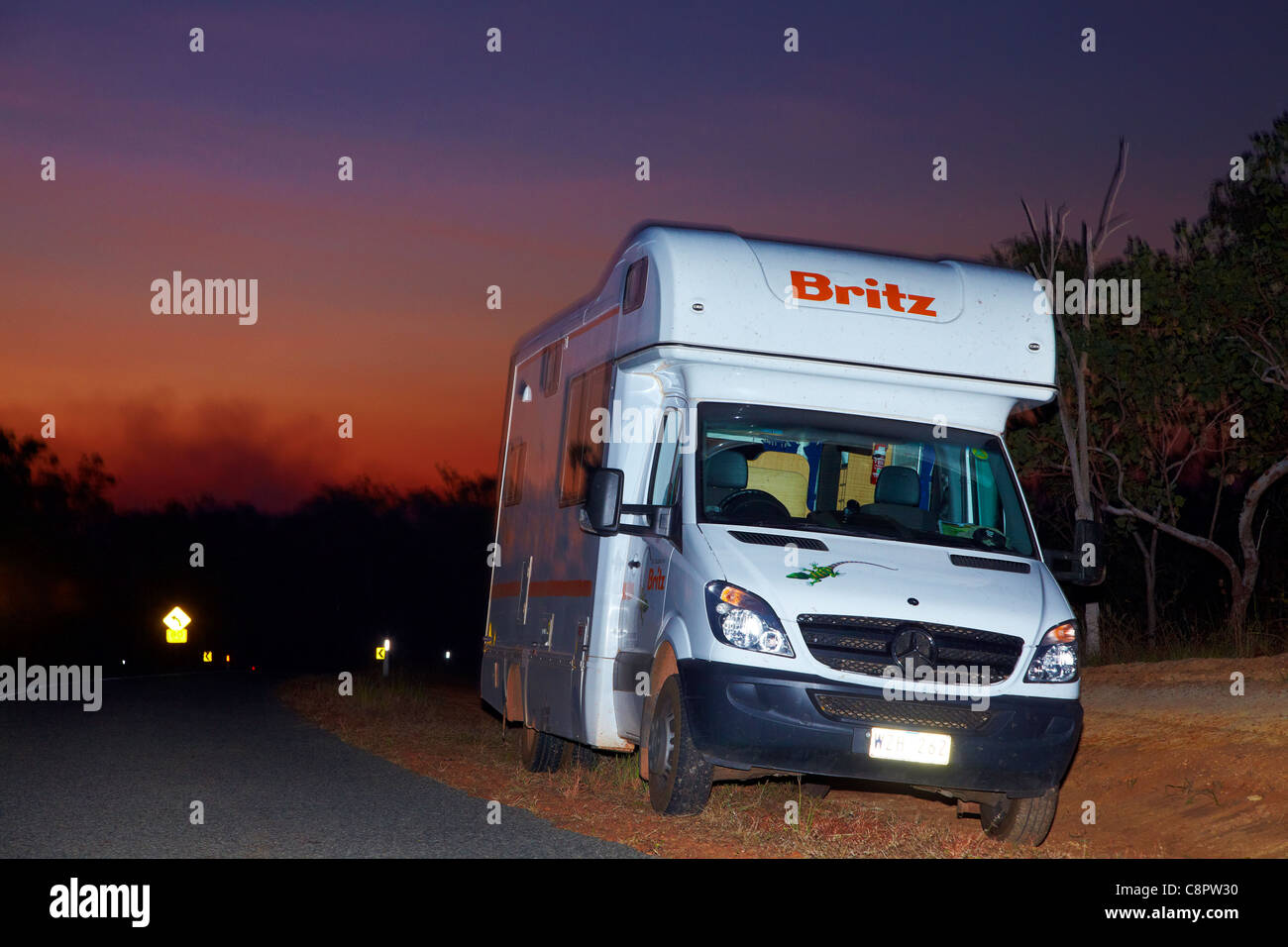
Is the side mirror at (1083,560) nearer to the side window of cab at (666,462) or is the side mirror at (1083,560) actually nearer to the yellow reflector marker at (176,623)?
the side window of cab at (666,462)

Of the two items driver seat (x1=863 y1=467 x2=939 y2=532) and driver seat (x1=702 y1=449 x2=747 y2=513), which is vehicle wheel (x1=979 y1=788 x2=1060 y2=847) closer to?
driver seat (x1=863 y1=467 x2=939 y2=532)

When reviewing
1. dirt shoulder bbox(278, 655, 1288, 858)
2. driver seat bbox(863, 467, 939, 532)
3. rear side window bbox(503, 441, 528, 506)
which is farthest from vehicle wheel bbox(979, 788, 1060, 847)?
rear side window bbox(503, 441, 528, 506)

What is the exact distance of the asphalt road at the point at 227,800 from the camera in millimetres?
7770

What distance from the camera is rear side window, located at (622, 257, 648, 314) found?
955cm

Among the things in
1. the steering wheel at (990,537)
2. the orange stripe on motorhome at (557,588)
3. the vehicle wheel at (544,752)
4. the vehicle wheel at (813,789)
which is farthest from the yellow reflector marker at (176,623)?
the steering wheel at (990,537)

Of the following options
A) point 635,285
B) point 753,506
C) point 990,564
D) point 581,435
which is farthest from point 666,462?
point 990,564

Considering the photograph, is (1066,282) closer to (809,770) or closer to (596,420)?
(596,420)

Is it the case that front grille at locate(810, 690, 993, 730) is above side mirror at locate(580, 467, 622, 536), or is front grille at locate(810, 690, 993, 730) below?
below

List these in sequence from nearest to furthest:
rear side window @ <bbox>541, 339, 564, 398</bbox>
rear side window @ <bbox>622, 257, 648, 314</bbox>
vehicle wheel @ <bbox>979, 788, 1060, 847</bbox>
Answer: vehicle wheel @ <bbox>979, 788, 1060, 847</bbox> → rear side window @ <bbox>622, 257, 648, 314</bbox> → rear side window @ <bbox>541, 339, 564, 398</bbox>

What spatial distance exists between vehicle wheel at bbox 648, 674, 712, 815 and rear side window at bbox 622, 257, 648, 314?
8.12ft

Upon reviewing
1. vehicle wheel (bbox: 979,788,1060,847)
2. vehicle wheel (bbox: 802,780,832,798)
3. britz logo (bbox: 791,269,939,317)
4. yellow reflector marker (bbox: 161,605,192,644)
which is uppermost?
britz logo (bbox: 791,269,939,317)

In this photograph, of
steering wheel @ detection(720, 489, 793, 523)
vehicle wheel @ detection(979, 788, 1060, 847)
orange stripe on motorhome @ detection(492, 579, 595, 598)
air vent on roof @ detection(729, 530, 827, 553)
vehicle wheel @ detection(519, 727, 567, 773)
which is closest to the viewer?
air vent on roof @ detection(729, 530, 827, 553)

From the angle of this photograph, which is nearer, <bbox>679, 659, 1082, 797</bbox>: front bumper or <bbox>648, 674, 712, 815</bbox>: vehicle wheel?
<bbox>679, 659, 1082, 797</bbox>: front bumper

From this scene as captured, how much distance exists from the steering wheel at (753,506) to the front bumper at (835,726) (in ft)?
3.51
